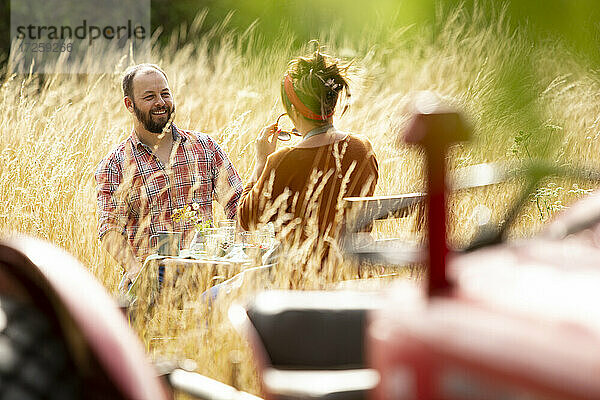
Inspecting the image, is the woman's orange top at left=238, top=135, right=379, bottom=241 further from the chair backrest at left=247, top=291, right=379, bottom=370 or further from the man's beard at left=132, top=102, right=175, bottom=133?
the chair backrest at left=247, top=291, right=379, bottom=370

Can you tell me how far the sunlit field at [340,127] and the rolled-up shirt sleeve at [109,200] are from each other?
0.23 m

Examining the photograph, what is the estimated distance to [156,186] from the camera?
310cm

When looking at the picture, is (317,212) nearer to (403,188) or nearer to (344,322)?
(403,188)

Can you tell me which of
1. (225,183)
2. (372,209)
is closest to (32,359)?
(372,209)

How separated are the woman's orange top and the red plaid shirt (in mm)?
440

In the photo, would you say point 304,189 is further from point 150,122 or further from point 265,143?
point 150,122

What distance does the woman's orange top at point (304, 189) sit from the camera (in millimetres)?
2668

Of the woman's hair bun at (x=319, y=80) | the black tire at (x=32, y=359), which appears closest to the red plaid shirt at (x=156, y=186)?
the woman's hair bun at (x=319, y=80)

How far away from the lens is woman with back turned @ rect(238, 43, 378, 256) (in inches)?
105

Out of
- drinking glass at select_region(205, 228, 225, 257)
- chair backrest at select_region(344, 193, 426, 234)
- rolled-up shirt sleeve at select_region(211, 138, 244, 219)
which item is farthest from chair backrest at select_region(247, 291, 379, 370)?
rolled-up shirt sleeve at select_region(211, 138, 244, 219)

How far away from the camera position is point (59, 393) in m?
0.98

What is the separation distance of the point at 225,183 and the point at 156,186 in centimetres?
28

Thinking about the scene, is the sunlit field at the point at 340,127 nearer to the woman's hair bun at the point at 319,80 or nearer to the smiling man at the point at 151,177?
the woman's hair bun at the point at 319,80

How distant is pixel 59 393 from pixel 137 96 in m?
2.37
